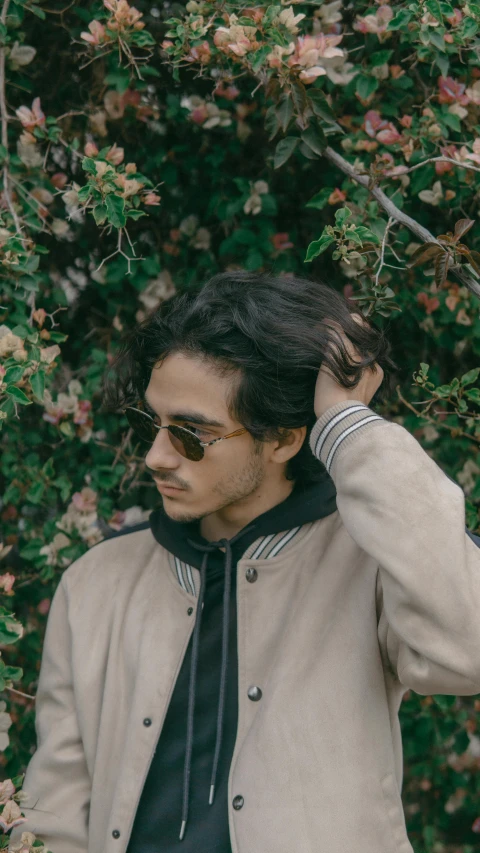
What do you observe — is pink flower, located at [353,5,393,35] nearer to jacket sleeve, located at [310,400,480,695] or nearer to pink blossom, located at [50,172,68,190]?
pink blossom, located at [50,172,68,190]

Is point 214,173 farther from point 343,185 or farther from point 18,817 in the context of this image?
point 18,817

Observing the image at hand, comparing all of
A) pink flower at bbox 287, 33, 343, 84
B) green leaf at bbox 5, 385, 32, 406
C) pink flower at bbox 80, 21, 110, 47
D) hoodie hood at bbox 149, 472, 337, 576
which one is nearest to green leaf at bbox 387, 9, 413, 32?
pink flower at bbox 287, 33, 343, 84

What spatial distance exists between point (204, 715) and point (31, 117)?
146cm

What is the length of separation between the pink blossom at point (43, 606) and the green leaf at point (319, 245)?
1.32m

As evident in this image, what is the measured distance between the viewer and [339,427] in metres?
1.86

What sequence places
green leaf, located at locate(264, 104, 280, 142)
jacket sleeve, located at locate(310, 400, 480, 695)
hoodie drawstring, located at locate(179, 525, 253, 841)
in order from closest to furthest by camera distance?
jacket sleeve, located at locate(310, 400, 480, 695), hoodie drawstring, located at locate(179, 525, 253, 841), green leaf, located at locate(264, 104, 280, 142)

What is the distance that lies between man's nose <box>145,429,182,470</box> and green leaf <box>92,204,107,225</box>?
50 cm

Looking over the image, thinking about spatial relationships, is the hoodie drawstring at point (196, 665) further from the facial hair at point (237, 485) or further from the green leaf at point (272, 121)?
the green leaf at point (272, 121)

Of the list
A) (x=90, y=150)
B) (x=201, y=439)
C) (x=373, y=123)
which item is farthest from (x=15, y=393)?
(x=373, y=123)

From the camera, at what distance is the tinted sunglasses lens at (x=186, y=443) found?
1967 mm

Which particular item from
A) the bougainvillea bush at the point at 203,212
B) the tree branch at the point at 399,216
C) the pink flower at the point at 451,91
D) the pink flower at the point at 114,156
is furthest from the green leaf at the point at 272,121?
the pink flower at the point at 451,91

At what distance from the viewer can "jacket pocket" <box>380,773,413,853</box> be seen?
186 cm

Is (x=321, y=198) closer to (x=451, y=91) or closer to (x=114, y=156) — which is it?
(x=451, y=91)

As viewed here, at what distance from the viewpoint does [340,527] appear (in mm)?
2090
